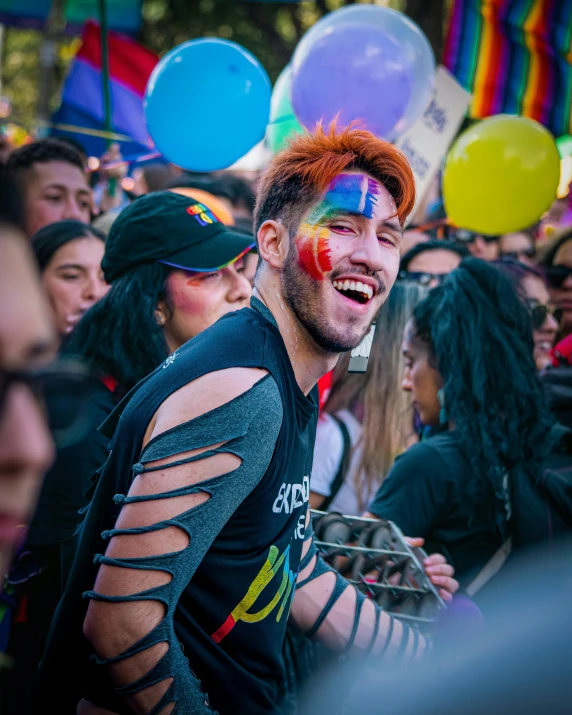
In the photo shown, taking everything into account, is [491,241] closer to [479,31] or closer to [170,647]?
[479,31]

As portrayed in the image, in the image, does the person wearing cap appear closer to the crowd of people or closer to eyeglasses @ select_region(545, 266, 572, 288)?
the crowd of people

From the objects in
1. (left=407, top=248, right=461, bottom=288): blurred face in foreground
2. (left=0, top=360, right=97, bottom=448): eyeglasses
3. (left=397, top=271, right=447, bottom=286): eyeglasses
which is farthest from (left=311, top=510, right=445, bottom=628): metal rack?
(left=407, top=248, right=461, bottom=288): blurred face in foreground

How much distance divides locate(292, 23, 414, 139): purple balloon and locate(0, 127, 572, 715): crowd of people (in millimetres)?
1975

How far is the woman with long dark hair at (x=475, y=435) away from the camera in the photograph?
295cm

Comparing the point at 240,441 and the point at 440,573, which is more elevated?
the point at 240,441

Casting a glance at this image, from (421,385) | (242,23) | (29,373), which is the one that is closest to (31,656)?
(421,385)

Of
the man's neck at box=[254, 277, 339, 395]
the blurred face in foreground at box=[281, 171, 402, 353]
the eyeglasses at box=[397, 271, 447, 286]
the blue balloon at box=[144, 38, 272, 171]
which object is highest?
the blurred face in foreground at box=[281, 171, 402, 353]

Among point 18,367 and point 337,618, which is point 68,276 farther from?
A: point 18,367

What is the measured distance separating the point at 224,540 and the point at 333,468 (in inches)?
65.6

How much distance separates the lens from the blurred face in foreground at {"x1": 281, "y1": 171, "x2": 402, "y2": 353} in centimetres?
213

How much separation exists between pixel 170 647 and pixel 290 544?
449 mm

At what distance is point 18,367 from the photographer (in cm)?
91

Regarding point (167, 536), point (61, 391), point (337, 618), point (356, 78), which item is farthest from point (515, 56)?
point (61, 391)

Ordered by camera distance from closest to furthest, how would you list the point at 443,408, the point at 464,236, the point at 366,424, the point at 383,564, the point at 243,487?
the point at 243,487 → the point at 383,564 → the point at 443,408 → the point at 366,424 → the point at 464,236
